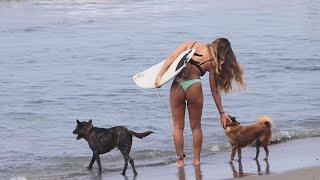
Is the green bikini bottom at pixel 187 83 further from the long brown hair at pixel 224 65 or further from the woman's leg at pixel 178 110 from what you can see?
the long brown hair at pixel 224 65

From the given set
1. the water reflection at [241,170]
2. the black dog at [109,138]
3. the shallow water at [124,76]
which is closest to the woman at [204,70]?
the water reflection at [241,170]

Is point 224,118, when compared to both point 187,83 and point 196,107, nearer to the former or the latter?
point 196,107

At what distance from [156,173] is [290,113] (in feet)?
16.3

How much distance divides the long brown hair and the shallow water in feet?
6.74

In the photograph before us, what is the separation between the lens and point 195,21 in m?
32.0

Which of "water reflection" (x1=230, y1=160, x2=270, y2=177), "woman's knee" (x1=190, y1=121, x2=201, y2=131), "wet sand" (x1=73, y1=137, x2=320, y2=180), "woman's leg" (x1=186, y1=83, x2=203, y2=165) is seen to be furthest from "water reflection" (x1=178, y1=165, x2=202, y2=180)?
"woman's knee" (x1=190, y1=121, x2=201, y2=131)

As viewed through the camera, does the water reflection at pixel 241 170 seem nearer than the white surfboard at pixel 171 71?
No

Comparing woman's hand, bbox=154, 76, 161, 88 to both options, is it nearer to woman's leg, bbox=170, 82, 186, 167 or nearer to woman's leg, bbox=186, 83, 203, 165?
woman's leg, bbox=170, 82, 186, 167

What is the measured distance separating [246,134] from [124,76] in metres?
8.76

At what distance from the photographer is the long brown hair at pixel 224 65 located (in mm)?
9391

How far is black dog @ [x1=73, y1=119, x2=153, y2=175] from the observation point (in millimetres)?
10133

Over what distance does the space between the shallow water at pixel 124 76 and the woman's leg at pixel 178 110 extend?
4.28 feet

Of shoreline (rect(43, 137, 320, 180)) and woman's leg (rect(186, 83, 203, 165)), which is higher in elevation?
woman's leg (rect(186, 83, 203, 165))

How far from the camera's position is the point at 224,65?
30.9 ft
